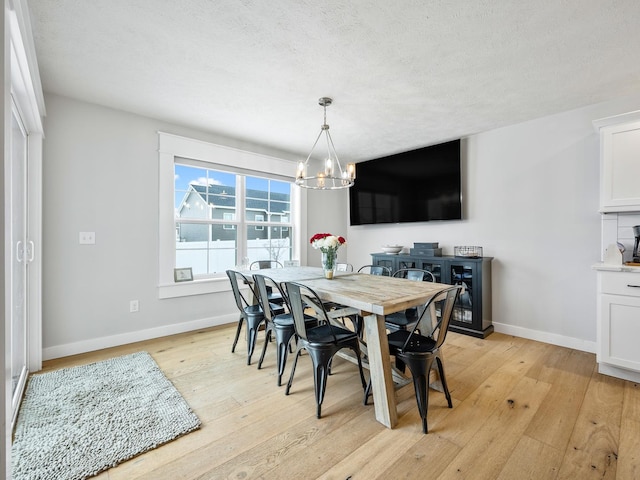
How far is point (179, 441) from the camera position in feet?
5.59

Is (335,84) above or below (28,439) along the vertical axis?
above

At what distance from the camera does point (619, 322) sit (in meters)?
2.40

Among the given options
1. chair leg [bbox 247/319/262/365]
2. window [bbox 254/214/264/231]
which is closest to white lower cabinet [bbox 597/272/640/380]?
chair leg [bbox 247/319/262/365]

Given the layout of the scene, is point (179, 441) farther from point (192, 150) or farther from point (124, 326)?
point (192, 150)

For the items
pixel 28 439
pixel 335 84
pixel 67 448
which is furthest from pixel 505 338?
pixel 28 439

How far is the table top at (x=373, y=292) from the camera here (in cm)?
182

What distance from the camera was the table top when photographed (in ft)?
5.97

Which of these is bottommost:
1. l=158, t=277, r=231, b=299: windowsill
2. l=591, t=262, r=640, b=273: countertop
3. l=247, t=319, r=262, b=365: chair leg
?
l=247, t=319, r=262, b=365: chair leg

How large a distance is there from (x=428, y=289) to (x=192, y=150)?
10.2 ft

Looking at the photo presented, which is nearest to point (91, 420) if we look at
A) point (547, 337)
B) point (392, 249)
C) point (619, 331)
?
point (392, 249)

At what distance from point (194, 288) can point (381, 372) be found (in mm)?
2619

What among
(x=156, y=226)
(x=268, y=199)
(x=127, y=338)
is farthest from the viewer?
(x=268, y=199)

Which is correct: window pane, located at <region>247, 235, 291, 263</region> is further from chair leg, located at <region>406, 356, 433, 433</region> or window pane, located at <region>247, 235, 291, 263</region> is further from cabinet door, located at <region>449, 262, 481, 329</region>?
chair leg, located at <region>406, 356, 433, 433</region>

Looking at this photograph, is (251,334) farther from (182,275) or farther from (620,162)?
(620,162)
